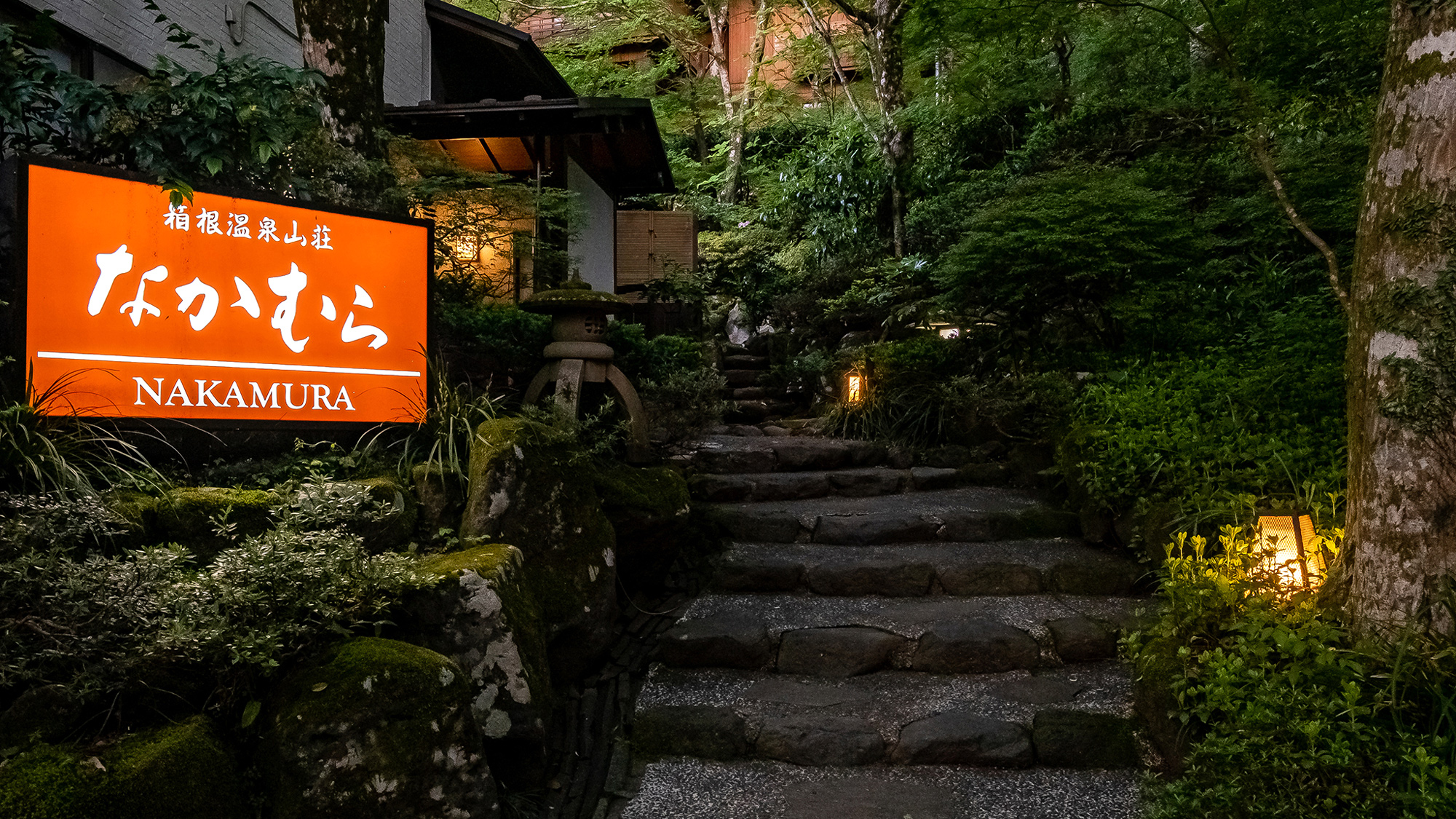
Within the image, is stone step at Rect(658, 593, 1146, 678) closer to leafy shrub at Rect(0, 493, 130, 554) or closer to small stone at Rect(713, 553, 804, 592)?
small stone at Rect(713, 553, 804, 592)

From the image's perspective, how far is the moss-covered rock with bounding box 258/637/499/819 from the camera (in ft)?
9.24

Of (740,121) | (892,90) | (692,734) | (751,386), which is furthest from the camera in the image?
(740,121)

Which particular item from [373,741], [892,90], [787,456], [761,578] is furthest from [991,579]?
[892,90]

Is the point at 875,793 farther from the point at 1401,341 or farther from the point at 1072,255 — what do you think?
the point at 1072,255

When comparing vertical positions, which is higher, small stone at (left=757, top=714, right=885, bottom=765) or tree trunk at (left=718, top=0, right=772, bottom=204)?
tree trunk at (left=718, top=0, right=772, bottom=204)

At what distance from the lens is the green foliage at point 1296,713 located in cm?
293

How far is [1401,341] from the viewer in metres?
3.36

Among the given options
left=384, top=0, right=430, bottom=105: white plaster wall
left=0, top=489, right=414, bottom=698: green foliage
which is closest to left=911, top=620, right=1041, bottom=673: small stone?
left=0, top=489, right=414, bottom=698: green foliage

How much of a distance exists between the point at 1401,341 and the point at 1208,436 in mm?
1977

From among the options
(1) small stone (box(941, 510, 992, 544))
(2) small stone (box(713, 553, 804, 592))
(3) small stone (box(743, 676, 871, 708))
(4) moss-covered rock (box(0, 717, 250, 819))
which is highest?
(1) small stone (box(941, 510, 992, 544))

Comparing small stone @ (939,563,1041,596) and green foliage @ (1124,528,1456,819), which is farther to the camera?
small stone @ (939,563,1041,596)

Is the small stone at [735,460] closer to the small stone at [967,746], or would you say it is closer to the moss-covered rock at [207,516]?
the small stone at [967,746]

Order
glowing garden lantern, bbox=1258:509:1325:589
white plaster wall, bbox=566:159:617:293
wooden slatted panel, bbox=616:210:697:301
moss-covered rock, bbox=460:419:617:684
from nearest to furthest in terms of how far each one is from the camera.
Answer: glowing garden lantern, bbox=1258:509:1325:589 < moss-covered rock, bbox=460:419:617:684 < white plaster wall, bbox=566:159:617:293 < wooden slatted panel, bbox=616:210:697:301

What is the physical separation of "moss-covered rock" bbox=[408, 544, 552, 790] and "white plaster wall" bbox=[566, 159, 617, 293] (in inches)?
335
